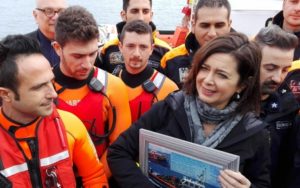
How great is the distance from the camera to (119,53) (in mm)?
2994

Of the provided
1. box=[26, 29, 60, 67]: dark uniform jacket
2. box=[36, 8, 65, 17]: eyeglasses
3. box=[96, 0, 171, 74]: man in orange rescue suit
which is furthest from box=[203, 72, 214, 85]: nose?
box=[36, 8, 65, 17]: eyeglasses

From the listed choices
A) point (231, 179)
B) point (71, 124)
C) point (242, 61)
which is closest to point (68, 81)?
point (71, 124)

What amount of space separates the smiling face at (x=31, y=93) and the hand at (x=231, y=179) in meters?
0.74

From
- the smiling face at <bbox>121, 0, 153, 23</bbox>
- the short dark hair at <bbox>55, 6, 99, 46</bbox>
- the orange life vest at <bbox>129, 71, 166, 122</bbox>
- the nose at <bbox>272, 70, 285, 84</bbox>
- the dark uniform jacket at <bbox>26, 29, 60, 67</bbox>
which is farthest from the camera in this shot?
the smiling face at <bbox>121, 0, 153, 23</bbox>

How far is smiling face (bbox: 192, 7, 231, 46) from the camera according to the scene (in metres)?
2.42

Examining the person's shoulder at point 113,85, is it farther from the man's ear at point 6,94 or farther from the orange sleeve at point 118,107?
the man's ear at point 6,94

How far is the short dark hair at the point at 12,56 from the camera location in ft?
4.80

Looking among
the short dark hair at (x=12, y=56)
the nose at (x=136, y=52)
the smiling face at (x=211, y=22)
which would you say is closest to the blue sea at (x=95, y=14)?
the nose at (x=136, y=52)

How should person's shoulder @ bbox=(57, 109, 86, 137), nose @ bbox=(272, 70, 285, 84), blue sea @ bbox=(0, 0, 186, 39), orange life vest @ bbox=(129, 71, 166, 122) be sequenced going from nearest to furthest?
person's shoulder @ bbox=(57, 109, 86, 137) → nose @ bbox=(272, 70, 285, 84) → orange life vest @ bbox=(129, 71, 166, 122) → blue sea @ bbox=(0, 0, 186, 39)

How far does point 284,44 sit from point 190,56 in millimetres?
860

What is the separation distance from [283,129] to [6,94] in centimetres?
135

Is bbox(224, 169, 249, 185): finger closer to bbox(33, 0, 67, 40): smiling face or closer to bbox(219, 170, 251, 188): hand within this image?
bbox(219, 170, 251, 188): hand

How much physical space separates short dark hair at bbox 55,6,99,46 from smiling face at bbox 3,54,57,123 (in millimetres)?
449

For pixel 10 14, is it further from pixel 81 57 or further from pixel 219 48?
pixel 219 48
